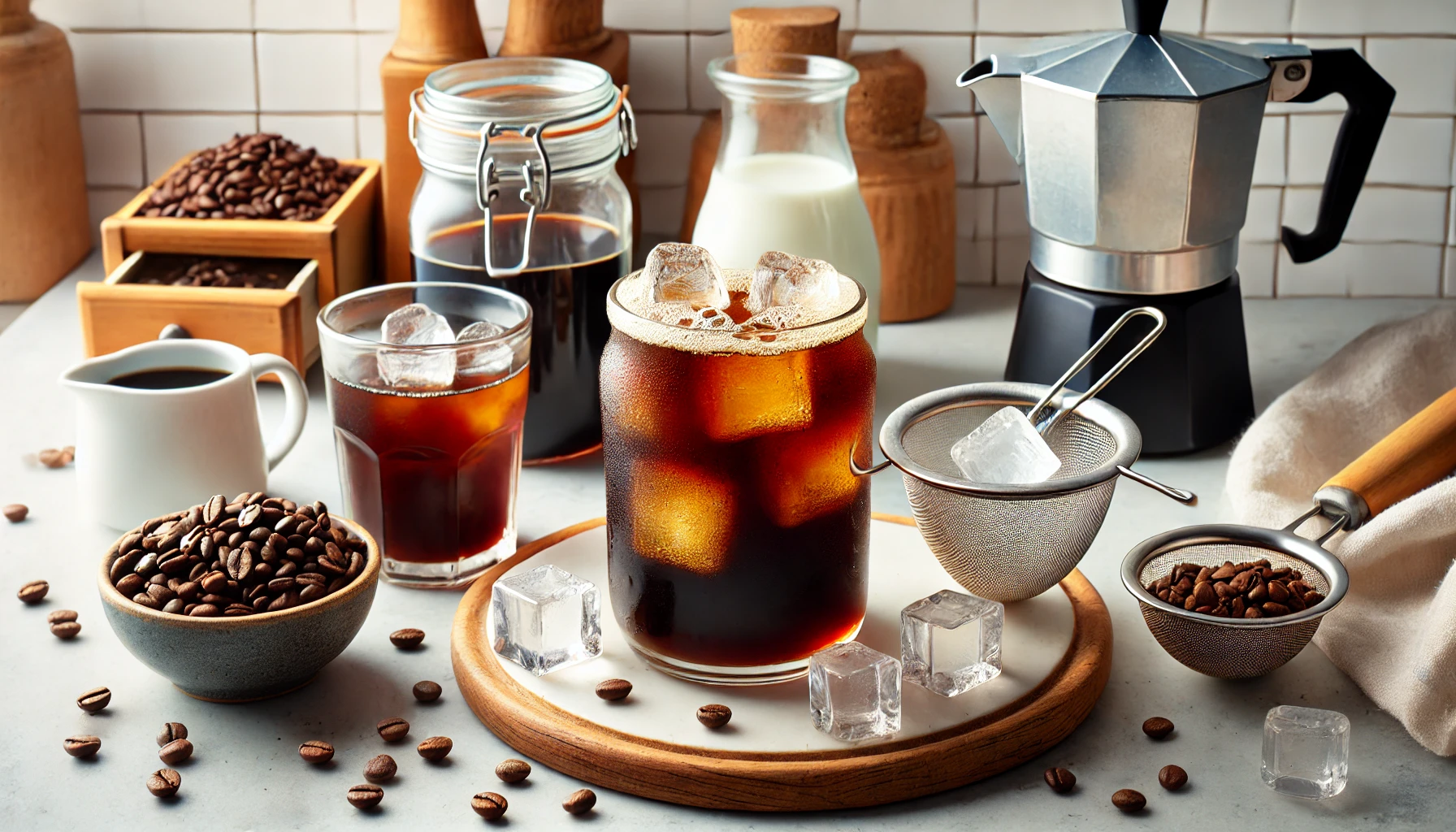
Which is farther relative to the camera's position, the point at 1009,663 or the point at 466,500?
the point at 466,500

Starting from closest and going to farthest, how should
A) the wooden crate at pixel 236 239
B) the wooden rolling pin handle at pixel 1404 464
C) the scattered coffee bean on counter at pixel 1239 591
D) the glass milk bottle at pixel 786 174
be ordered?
the scattered coffee bean on counter at pixel 1239 591 → the wooden rolling pin handle at pixel 1404 464 → the glass milk bottle at pixel 786 174 → the wooden crate at pixel 236 239

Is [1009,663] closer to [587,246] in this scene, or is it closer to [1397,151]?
[587,246]

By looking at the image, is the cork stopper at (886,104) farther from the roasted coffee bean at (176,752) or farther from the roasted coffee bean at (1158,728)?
the roasted coffee bean at (176,752)

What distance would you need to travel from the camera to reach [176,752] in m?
0.91

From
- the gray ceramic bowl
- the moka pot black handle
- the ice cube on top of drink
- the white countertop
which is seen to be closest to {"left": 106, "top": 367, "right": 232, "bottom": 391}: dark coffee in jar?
the white countertop

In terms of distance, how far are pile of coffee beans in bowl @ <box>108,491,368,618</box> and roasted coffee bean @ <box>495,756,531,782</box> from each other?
0.16 metres

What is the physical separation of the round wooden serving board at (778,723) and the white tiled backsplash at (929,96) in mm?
821

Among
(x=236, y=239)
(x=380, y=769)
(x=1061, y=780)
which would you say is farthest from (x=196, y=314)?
(x=1061, y=780)

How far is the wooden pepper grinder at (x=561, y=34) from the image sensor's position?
1.57 m

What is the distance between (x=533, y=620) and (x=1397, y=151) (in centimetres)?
120

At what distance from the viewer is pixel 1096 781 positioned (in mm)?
907

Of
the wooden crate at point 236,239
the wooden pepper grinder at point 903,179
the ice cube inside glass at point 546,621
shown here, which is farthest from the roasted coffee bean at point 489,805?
the wooden pepper grinder at point 903,179

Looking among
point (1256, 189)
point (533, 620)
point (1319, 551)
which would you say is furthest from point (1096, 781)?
point (1256, 189)

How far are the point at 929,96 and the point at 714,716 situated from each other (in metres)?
0.99
